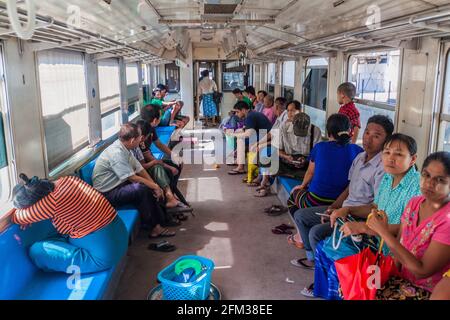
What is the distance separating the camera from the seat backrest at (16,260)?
2.38 metres

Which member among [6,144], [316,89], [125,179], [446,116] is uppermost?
[316,89]

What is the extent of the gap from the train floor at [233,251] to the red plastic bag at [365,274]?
101 cm

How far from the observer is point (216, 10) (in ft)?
14.7

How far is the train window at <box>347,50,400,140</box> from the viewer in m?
4.40

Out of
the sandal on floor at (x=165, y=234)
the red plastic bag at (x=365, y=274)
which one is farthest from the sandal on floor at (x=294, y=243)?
the red plastic bag at (x=365, y=274)

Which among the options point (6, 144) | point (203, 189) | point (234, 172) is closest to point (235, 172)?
point (234, 172)

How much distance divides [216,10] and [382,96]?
2.27 metres

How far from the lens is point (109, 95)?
706 cm

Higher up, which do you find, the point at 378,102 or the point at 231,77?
the point at 231,77

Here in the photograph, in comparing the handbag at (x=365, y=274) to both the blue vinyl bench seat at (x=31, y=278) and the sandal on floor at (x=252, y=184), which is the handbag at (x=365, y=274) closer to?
the blue vinyl bench seat at (x=31, y=278)

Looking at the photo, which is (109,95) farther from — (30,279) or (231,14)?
(30,279)

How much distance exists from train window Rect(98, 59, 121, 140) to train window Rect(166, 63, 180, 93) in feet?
21.9

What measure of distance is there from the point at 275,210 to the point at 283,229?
0.58 m

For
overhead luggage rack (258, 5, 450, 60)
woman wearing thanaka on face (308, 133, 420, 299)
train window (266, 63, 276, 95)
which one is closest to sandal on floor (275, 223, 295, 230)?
woman wearing thanaka on face (308, 133, 420, 299)
